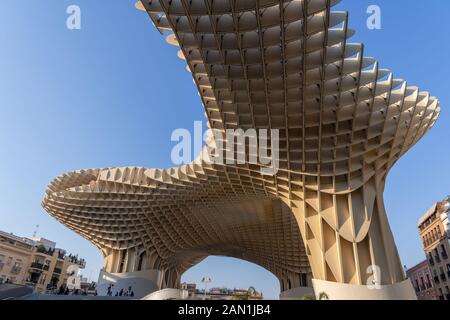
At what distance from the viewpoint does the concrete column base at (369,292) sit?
1783 centimetres

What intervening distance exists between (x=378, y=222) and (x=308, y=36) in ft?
45.1

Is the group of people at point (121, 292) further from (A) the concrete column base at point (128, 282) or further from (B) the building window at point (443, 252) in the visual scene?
(B) the building window at point (443, 252)

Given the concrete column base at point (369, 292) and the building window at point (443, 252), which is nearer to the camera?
the concrete column base at point (369, 292)

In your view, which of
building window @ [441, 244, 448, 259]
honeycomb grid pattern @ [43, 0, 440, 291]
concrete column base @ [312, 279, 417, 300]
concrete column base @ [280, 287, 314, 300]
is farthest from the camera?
concrete column base @ [280, 287, 314, 300]

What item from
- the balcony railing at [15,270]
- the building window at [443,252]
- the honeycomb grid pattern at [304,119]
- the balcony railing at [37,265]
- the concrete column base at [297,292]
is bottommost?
the concrete column base at [297,292]

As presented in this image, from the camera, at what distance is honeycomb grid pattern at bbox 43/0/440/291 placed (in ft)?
43.1

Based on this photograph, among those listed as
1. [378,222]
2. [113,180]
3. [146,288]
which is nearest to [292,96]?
[378,222]

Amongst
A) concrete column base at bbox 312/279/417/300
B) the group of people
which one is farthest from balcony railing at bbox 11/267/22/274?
concrete column base at bbox 312/279/417/300

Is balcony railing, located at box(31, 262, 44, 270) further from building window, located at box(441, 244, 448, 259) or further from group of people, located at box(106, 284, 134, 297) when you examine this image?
building window, located at box(441, 244, 448, 259)

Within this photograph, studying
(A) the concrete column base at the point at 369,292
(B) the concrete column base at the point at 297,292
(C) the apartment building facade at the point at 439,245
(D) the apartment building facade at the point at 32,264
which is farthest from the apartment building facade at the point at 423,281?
(D) the apartment building facade at the point at 32,264

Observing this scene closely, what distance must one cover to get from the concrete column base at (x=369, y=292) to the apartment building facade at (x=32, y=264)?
1918 inches

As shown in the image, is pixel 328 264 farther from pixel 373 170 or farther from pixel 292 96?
pixel 292 96

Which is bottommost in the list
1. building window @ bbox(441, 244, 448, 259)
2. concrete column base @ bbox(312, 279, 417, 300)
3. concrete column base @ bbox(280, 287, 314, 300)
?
concrete column base @ bbox(312, 279, 417, 300)

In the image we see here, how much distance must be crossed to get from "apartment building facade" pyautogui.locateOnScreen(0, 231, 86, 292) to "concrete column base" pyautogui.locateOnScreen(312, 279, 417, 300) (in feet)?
160
